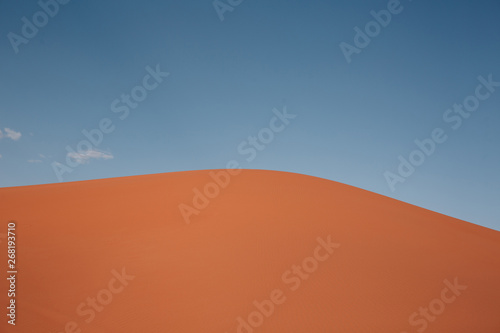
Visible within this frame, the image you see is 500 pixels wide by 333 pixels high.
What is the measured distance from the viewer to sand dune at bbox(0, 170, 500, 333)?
6.26m

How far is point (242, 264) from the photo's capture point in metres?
8.45

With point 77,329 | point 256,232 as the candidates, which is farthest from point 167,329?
point 256,232

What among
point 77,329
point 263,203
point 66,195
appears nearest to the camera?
point 77,329

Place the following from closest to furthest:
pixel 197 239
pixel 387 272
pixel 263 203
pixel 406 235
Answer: pixel 387 272 < pixel 197 239 < pixel 406 235 < pixel 263 203

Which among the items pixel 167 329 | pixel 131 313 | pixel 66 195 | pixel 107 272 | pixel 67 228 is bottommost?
pixel 167 329

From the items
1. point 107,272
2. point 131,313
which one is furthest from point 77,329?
point 107,272

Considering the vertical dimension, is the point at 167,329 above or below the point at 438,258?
below

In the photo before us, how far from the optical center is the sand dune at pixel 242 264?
6262 mm

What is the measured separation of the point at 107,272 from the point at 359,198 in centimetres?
1214

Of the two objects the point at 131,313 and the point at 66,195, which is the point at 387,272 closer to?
the point at 131,313

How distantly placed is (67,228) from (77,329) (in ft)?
19.6

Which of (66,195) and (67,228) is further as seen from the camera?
(66,195)

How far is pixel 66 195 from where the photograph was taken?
1492 cm

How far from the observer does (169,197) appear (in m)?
14.0
